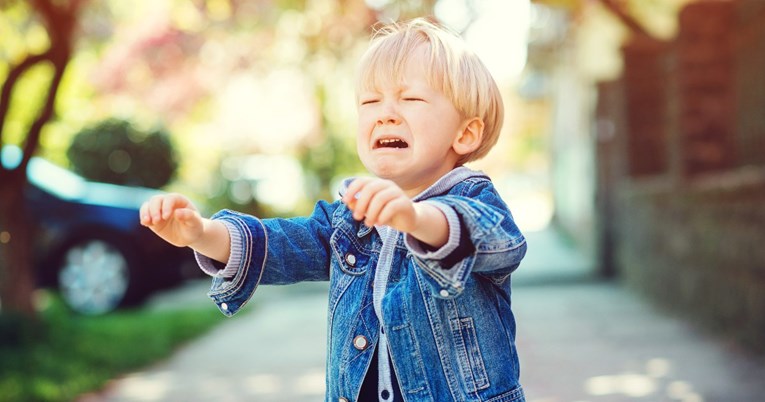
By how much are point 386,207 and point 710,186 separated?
17.7 feet

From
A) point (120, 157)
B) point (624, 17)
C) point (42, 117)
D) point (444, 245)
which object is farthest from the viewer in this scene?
point (120, 157)

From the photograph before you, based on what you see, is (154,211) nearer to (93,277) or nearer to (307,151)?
(93,277)

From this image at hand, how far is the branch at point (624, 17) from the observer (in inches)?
305

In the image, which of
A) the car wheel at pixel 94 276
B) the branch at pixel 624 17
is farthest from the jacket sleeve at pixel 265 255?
the car wheel at pixel 94 276

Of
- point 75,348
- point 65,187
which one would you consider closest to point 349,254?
point 75,348

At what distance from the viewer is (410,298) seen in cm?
208

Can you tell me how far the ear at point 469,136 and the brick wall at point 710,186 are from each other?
12.0ft

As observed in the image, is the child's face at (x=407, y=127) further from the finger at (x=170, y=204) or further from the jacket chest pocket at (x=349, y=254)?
the finger at (x=170, y=204)

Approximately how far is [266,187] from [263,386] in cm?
1080

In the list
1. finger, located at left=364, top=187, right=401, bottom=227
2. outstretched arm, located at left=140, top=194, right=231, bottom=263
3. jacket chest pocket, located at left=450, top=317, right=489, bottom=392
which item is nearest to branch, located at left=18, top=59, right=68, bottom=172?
outstretched arm, located at left=140, top=194, right=231, bottom=263

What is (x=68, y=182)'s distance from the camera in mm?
9227

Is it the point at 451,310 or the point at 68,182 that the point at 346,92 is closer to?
the point at 68,182

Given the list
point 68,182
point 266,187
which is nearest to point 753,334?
point 68,182

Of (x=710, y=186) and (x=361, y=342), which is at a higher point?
(x=710, y=186)
